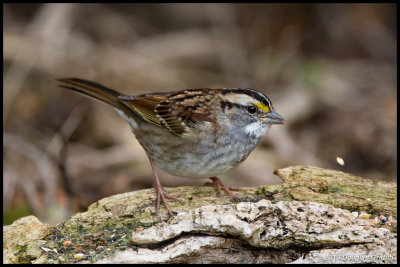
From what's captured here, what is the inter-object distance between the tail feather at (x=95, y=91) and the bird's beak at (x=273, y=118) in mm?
1297

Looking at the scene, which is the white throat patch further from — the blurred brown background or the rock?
the blurred brown background

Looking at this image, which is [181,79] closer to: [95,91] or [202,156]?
[95,91]

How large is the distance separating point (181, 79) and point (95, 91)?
378cm

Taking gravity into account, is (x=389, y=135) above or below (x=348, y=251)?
above

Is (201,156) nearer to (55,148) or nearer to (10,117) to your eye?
(55,148)

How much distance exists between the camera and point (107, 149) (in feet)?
23.9

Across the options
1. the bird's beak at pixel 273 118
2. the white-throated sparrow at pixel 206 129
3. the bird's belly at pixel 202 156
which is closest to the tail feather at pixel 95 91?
the white-throated sparrow at pixel 206 129

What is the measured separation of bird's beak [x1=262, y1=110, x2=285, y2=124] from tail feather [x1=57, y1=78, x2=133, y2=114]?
4.25 feet

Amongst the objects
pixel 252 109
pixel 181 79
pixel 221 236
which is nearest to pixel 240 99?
pixel 252 109

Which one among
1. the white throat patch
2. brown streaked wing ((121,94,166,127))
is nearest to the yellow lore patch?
the white throat patch

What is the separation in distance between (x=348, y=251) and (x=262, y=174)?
Result: 3.24 meters

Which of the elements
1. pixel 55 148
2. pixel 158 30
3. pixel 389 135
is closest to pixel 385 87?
pixel 389 135

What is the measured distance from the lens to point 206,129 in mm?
4527

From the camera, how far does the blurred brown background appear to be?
6.77m
